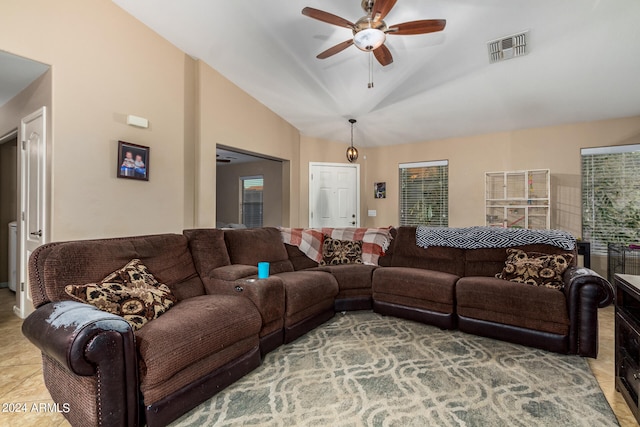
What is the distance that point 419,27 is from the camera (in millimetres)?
2340

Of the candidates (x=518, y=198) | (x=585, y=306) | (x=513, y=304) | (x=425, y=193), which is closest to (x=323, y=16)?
(x=513, y=304)

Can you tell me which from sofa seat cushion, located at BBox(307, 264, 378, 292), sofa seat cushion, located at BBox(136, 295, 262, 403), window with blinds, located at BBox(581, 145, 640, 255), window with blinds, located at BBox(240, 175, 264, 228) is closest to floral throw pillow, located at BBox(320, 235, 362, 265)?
sofa seat cushion, located at BBox(307, 264, 378, 292)

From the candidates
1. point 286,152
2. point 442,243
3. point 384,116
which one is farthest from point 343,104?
point 442,243

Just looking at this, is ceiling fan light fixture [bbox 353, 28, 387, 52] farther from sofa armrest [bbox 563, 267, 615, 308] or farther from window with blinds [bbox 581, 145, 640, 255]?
window with blinds [bbox 581, 145, 640, 255]

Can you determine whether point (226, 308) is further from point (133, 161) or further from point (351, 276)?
point (133, 161)

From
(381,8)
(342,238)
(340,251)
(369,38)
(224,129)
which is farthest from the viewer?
(224,129)

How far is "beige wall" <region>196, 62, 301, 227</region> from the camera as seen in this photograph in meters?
3.97

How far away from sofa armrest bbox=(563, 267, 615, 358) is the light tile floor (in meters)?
0.13

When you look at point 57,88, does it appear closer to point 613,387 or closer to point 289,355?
point 289,355

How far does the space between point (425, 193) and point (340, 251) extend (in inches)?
109

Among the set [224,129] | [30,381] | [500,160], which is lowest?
[30,381]

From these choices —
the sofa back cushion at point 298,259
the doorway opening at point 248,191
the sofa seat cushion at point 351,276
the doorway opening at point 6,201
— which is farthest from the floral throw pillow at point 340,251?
the doorway opening at point 6,201

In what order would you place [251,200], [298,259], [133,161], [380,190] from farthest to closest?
[251,200], [380,190], [298,259], [133,161]

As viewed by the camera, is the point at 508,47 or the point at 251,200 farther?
the point at 251,200
